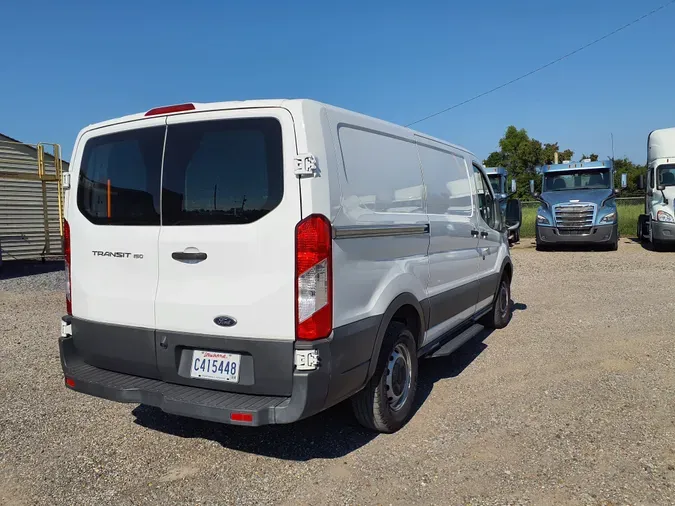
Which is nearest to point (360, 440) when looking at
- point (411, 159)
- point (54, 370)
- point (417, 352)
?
point (417, 352)

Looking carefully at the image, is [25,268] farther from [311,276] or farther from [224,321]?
[311,276]

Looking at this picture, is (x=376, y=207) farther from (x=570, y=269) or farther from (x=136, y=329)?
(x=570, y=269)

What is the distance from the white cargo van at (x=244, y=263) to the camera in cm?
308

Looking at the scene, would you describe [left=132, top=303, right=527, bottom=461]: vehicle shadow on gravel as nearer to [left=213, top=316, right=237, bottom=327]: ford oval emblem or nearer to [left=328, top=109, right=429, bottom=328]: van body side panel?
[left=328, top=109, right=429, bottom=328]: van body side panel

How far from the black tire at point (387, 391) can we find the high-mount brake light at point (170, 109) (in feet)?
6.51

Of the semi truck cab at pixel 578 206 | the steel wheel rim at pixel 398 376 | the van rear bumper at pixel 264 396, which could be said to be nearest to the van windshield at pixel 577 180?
the semi truck cab at pixel 578 206

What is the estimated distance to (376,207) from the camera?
3.70 meters

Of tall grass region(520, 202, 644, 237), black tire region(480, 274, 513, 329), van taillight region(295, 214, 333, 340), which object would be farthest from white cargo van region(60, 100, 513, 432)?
tall grass region(520, 202, 644, 237)

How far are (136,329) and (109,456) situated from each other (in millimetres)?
943

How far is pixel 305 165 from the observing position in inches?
120

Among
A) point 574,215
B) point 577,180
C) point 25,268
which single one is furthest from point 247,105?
point 577,180

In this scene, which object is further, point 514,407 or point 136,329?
point 514,407

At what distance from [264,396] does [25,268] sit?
551 inches

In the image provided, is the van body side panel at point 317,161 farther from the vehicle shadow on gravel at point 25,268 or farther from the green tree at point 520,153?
the green tree at point 520,153
